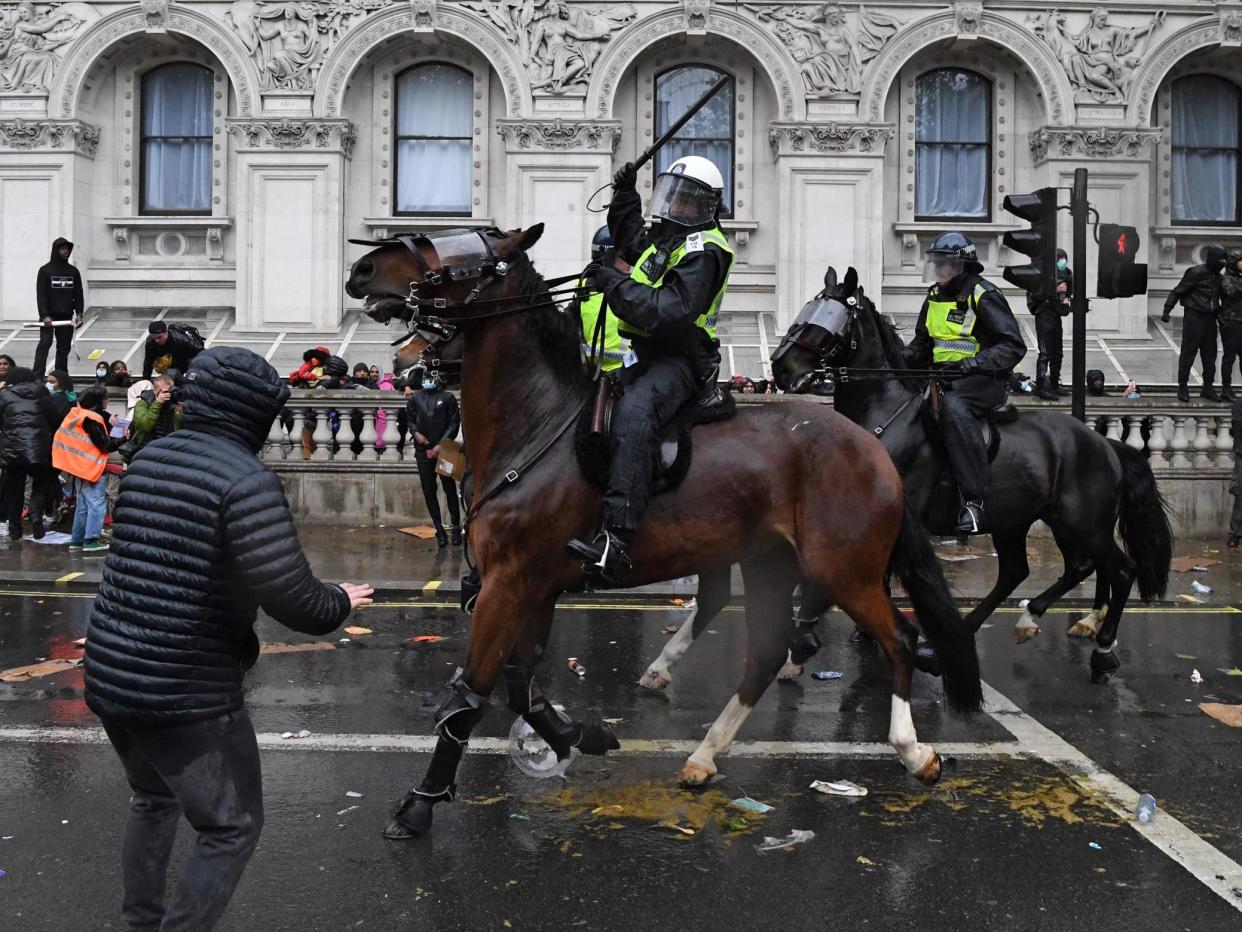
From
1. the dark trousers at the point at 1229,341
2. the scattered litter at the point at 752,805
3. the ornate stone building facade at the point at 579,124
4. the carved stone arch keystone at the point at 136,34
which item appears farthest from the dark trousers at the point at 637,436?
the carved stone arch keystone at the point at 136,34

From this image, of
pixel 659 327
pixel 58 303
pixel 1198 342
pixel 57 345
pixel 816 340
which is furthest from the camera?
pixel 57 345

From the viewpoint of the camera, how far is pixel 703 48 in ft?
73.4

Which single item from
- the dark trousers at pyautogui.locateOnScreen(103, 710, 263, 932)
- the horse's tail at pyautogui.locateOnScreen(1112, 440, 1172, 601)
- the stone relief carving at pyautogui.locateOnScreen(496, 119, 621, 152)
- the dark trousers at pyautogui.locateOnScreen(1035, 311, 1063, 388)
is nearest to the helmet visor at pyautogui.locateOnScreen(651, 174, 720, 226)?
the dark trousers at pyautogui.locateOnScreen(103, 710, 263, 932)

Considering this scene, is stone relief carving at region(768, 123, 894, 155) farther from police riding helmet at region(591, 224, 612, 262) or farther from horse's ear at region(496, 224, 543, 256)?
horse's ear at region(496, 224, 543, 256)

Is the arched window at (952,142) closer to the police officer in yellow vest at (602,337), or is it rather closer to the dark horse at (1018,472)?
the dark horse at (1018,472)

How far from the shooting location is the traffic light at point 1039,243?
12039 millimetres

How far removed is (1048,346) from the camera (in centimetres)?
1809

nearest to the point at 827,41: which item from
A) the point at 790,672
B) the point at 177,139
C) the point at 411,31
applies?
the point at 411,31

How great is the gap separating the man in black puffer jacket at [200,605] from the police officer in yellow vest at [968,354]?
19.3 ft

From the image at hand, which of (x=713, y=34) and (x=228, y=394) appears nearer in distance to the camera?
(x=228, y=394)

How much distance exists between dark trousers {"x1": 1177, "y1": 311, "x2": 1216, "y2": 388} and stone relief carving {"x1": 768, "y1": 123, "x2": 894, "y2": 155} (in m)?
6.23

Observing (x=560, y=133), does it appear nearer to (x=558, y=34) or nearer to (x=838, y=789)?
(x=558, y=34)

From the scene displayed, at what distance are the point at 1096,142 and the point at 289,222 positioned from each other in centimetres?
1358

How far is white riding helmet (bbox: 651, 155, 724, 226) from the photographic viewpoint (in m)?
5.88
